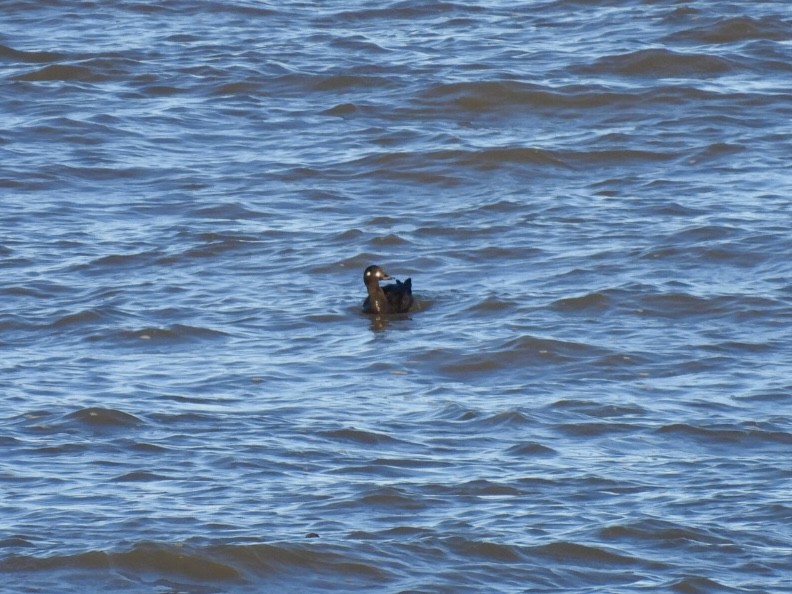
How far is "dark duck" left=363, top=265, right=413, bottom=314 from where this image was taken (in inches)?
457

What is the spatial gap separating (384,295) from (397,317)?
17 cm

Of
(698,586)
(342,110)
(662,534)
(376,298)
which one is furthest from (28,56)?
(698,586)

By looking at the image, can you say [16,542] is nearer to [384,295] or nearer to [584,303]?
[384,295]

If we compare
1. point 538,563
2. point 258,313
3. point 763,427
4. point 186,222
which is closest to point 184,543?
point 538,563

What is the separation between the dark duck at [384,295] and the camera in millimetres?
11603

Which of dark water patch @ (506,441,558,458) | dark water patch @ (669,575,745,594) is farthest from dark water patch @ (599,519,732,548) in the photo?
dark water patch @ (506,441,558,458)

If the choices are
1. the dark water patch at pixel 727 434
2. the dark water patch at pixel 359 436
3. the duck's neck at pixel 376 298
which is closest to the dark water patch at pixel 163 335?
the duck's neck at pixel 376 298

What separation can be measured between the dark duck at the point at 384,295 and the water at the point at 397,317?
0.10m

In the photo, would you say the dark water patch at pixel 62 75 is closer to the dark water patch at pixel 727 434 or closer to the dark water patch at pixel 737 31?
the dark water patch at pixel 737 31

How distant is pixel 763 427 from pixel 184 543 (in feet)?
10.7

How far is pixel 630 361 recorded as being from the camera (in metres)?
10.6

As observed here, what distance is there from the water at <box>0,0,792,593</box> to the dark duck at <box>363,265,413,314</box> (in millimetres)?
103

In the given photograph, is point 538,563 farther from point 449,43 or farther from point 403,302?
point 449,43

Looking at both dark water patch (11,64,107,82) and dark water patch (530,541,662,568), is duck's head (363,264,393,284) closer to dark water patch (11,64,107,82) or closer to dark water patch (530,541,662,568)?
dark water patch (530,541,662,568)
